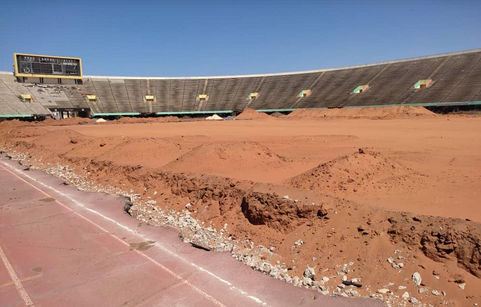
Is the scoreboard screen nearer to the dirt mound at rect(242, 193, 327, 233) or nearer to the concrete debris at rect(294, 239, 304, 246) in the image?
the dirt mound at rect(242, 193, 327, 233)

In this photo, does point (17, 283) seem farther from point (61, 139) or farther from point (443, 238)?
point (61, 139)

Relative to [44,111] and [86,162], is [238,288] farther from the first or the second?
[44,111]

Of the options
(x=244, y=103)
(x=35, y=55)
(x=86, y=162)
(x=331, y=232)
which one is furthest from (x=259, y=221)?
(x=35, y=55)

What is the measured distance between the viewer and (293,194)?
6.41 m

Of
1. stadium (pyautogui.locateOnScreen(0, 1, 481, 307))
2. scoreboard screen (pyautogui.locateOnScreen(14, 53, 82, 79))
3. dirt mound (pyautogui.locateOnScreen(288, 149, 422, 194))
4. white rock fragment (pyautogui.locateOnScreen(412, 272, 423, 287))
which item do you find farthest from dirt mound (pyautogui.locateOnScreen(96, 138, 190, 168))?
scoreboard screen (pyautogui.locateOnScreen(14, 53, 82, 79))

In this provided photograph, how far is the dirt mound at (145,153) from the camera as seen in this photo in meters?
12.4

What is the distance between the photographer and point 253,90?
57.6 meters

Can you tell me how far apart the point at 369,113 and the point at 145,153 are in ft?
99.5

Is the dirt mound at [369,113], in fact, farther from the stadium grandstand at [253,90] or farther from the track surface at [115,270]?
the track surface at [115,270]

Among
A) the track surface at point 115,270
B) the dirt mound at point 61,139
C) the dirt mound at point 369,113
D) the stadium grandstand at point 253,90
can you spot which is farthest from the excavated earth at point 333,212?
the stadium grandstand at point 253,90

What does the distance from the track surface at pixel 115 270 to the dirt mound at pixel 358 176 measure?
2882mm

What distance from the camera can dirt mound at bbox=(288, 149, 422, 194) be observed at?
7145 mm

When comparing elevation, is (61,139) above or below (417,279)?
above

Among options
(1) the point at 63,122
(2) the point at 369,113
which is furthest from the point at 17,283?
(1) the point at 63,122
